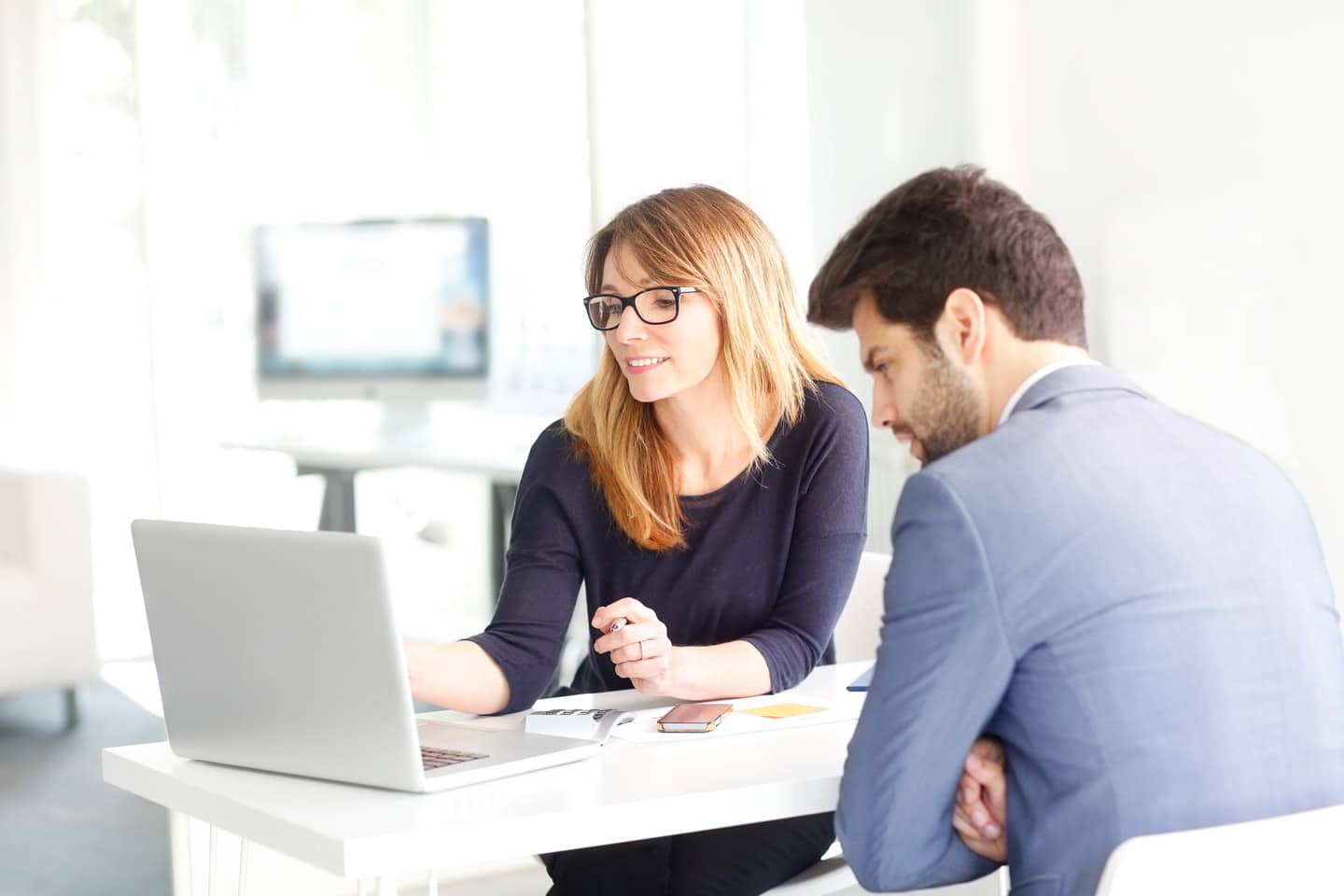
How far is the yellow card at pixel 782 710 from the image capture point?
162 centimetres

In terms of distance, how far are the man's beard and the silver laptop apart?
426 mm

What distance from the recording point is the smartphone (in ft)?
5.05

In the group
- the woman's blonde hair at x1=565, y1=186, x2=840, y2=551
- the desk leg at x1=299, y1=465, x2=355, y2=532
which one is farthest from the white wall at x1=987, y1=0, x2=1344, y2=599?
the desk leg at x1=299, y1=465, x2=355, y2=532

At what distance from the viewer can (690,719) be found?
5.10 feet

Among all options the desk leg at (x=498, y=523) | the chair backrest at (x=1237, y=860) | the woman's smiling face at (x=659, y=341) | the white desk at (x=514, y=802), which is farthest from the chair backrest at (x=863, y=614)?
the desk leg at (x=498, y=523)

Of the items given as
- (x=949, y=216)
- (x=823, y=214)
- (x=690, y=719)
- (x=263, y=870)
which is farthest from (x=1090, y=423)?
(x=823, y=214)

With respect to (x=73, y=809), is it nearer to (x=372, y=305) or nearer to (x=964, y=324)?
(x=372, y=305)

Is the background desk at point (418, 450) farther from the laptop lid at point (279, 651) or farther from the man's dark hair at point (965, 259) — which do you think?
the man's dark hair at point (965, 259)

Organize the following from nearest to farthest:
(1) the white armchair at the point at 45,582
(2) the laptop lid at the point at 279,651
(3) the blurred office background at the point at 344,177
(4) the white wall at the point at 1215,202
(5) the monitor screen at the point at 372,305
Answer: (2) the laptop lid at the point at 279,651, (4) the white wall at the point at 1215,202, (3) the blurred office background at the point at 344,177, (1) the white armchair at the point at 45,582, (5) the monitor screen at the point at 372,305

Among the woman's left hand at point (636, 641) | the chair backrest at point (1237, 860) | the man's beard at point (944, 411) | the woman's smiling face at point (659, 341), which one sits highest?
the woman's smiling face at point (659, 341)

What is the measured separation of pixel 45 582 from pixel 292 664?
10.2 feet

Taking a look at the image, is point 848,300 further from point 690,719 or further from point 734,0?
point 734,0

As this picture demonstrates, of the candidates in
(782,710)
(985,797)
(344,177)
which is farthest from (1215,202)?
(344,177)

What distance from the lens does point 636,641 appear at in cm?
163
